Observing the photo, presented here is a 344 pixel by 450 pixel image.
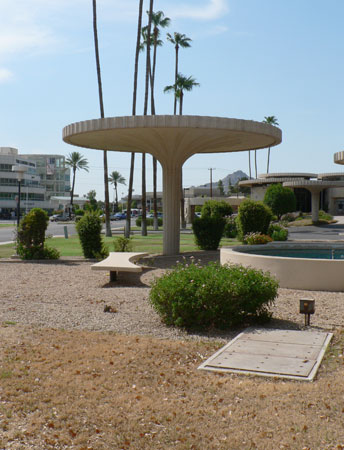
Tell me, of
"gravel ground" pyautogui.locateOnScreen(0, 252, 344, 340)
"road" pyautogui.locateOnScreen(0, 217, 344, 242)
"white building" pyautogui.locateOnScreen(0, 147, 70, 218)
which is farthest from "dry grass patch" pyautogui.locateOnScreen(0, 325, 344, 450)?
"white building" pyautogui.locateOnScreen(0, 147, 70, 218)

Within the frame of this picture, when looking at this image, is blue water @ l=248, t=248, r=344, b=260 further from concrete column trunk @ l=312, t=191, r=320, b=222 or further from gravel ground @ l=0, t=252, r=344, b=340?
concrete column trunk @ l=312, t=191, r=320, b=222

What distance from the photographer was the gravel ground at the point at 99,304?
27.9 feet

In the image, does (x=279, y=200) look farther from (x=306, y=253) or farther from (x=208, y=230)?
(x=306, y=253)

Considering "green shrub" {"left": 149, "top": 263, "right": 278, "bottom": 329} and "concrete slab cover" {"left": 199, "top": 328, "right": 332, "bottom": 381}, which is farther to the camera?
"green shrub" {"left": 149, "top": 263, "right": 278, "bottom": 329}

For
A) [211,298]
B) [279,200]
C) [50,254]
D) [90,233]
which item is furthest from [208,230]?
[279,200]

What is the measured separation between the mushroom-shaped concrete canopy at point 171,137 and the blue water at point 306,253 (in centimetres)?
380

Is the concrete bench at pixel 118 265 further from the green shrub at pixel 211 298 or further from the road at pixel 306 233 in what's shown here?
the road at pixel 306 233

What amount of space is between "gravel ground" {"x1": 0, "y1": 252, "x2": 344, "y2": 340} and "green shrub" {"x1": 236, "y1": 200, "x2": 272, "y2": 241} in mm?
8921

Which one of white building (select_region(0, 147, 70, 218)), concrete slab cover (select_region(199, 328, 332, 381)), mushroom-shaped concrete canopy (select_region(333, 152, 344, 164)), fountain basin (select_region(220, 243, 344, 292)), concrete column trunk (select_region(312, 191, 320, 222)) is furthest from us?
white building (select_region(0, 147, 70, 218))

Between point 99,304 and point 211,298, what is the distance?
119 inches

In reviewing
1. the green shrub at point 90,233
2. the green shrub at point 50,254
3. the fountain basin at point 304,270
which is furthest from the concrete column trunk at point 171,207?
the fountain basin at point 304,270

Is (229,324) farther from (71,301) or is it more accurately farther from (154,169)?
(154,169)

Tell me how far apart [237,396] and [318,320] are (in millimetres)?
3845

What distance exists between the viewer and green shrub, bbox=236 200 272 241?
75.6 feet
